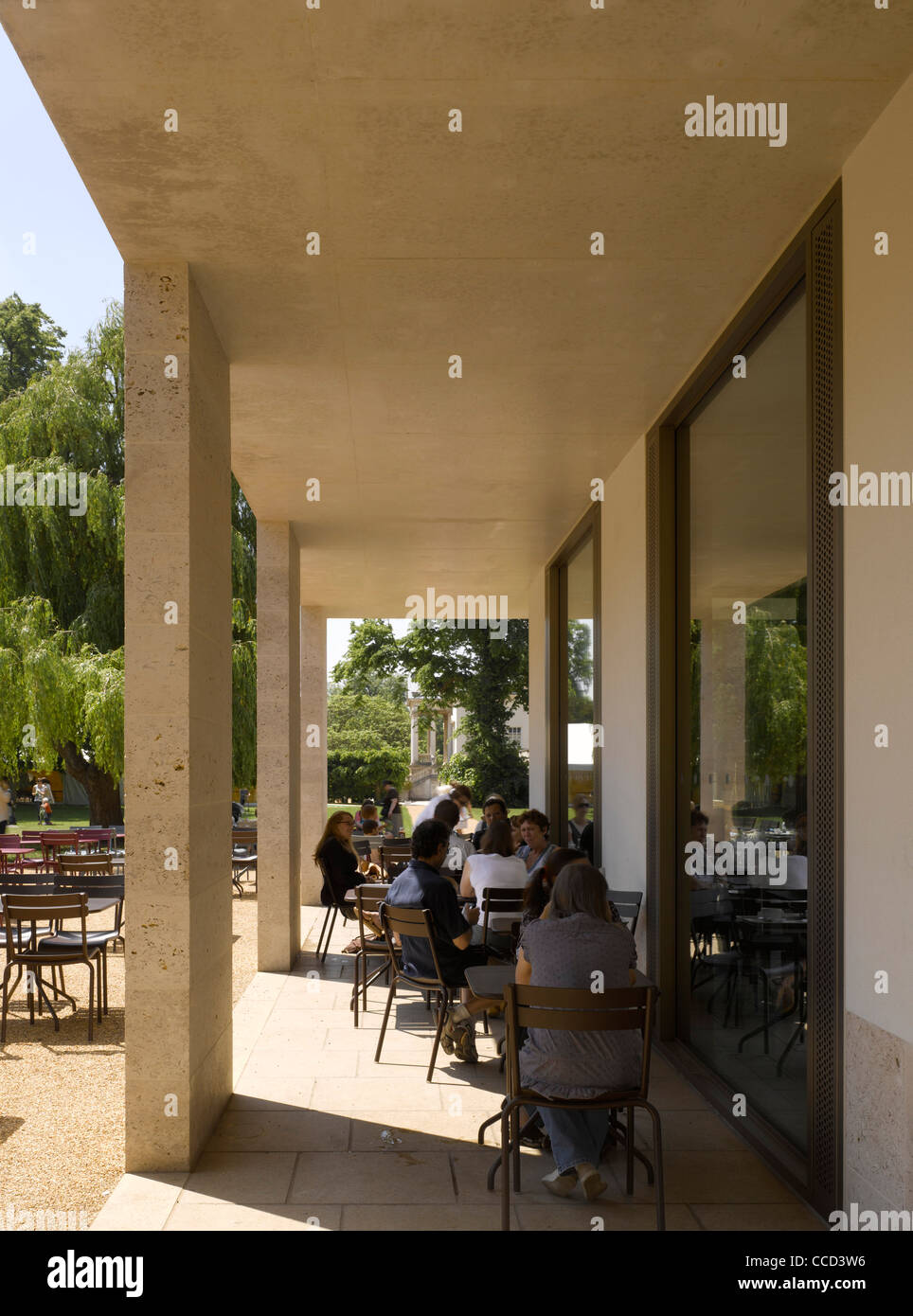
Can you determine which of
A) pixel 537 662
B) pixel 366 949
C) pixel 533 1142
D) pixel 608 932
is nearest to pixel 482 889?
pixel 366 949

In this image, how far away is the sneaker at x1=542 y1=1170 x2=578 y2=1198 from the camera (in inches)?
166

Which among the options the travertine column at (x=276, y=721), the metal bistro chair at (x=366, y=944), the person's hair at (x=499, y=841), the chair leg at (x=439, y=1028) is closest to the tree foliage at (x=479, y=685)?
the travertine column at (x=276, y=721)

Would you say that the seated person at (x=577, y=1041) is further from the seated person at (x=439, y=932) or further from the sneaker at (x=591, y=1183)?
the seated person at (x=439, y=932)

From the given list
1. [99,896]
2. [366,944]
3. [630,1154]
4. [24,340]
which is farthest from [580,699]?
[24,340]

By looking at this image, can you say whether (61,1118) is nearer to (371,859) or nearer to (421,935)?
(421,935)

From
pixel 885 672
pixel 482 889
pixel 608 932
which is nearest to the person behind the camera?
pixel 885 672

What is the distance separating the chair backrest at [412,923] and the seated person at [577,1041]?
5.10ft

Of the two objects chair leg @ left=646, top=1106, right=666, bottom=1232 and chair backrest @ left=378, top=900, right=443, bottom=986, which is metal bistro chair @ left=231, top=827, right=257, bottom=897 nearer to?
chair backrest @ left=378, top=900, right=443, bottom=986

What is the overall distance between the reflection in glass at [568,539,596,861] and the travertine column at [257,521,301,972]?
101 inches

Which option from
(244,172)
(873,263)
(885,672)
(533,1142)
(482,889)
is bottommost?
(533,1142)

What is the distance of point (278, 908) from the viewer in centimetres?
941

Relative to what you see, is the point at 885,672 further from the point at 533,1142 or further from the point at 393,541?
the point at 393,541

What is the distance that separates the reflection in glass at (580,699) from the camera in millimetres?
9938
